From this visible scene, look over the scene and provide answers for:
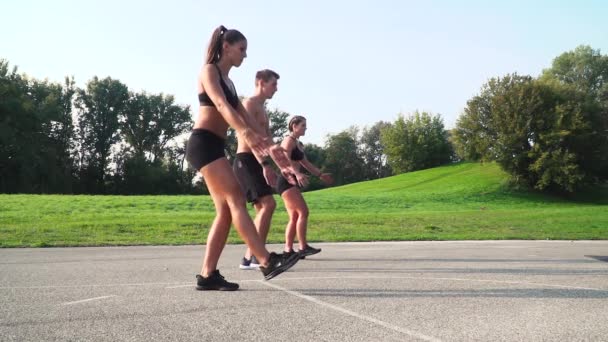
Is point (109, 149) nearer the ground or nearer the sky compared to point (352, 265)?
nearer the sky

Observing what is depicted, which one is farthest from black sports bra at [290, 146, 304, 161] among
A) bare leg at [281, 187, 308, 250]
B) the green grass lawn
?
the green grass lawn

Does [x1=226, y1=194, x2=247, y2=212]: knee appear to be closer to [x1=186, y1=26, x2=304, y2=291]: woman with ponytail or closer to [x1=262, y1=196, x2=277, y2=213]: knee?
[x1=186, y1=26, x2=304, y2=291]: woman with ponytail

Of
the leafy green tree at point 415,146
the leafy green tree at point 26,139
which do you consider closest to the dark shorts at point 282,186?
the leafy green tree at point 26,139

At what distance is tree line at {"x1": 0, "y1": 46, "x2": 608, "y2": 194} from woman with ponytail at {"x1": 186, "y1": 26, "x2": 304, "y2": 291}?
1665 inches

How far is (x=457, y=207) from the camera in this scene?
34094mm

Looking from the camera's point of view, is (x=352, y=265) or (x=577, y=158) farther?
(x=577, y=158)

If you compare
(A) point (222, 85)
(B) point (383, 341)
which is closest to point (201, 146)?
(A) point (222, 85)

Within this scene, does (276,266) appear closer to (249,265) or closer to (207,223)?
(249,265)

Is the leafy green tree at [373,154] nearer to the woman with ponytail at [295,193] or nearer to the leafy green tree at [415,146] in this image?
the leafy green tree at [415,146]

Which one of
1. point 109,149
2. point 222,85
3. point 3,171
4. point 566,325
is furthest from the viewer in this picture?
point 109,149

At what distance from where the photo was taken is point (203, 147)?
4867mm

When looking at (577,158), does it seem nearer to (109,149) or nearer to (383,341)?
(383,341)

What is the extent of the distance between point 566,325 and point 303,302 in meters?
1.89

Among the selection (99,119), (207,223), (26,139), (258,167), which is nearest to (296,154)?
(258,167)
